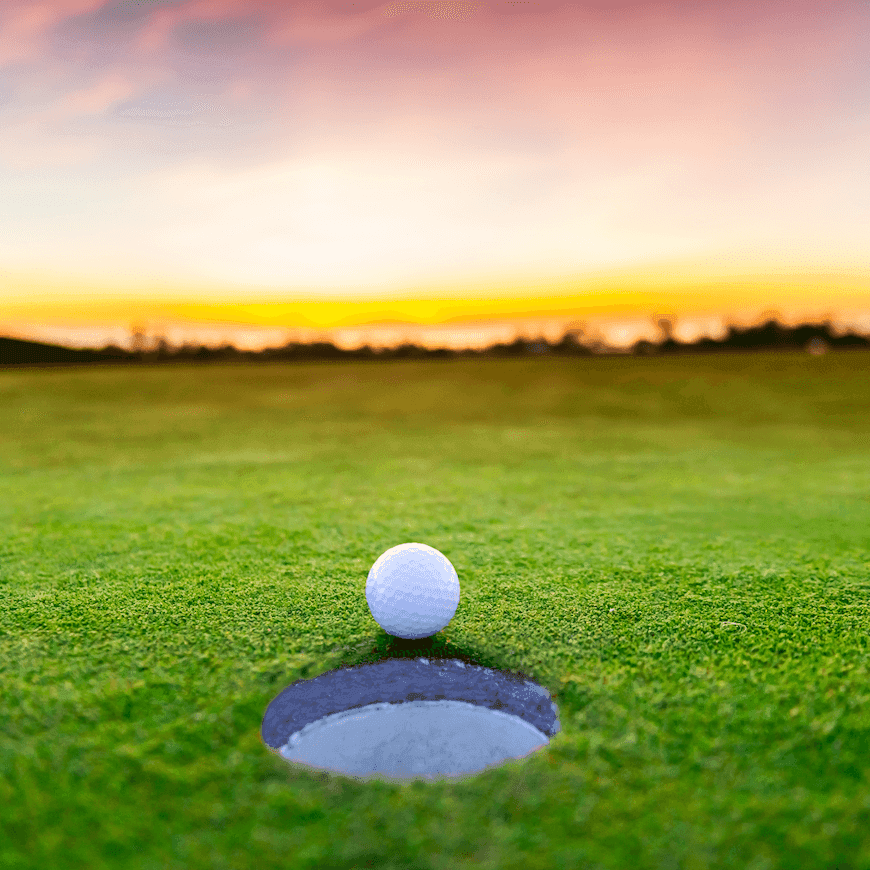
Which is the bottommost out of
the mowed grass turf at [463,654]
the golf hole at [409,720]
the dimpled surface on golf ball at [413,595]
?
the golf hole at [409,720]

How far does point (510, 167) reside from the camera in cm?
1155

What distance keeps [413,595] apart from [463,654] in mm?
414

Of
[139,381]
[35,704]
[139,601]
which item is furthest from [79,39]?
[139,381]

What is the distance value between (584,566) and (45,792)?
3653mm

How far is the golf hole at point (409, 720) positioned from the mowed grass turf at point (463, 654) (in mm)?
119

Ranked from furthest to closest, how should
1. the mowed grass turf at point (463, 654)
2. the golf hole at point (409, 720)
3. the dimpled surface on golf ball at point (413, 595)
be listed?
the dimpled surface on golf ball at point (413, 595), the golf hole at point (409, 720), the mowed grass turf at point (463, 654)

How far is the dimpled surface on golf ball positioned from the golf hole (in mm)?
191

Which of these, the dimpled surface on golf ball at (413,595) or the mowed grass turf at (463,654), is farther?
the dimpled surface on golf ball at (413,595)

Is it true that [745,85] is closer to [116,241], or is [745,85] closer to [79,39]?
[79,39]

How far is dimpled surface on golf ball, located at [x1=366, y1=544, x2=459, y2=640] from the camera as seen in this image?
3.23 metres

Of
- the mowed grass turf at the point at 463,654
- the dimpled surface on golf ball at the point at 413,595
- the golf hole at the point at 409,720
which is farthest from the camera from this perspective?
the dimpled surface on golf ball at the point at 413,595

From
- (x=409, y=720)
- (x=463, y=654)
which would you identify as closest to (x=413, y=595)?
(x=463, y=654)

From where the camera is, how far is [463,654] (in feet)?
10.7

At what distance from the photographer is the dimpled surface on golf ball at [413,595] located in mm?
3229
